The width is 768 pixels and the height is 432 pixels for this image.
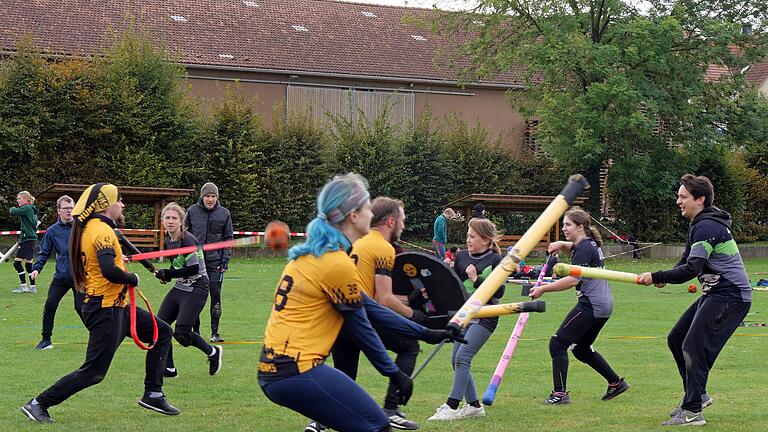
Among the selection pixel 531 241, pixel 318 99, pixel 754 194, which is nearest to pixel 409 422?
pixel 531 241

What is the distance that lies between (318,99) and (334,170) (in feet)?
20.1

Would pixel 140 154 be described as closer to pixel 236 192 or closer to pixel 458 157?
pixel 236 192

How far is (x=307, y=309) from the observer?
560cm

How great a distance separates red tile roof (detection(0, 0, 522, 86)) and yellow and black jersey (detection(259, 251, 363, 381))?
3273cm

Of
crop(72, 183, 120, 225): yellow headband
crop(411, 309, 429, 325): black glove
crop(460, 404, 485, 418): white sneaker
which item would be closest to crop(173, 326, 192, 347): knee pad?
crop(72, 183, 120, 225): yellow headband

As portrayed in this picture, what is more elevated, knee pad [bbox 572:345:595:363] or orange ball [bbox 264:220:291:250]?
orange ball [bbox 264:220:291:250]

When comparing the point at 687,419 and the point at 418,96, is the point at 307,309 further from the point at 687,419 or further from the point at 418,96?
the point at 418,96

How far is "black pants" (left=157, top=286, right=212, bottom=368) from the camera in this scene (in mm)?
10938

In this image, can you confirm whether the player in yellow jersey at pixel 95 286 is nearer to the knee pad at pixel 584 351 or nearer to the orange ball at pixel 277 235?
the orange ball at pixel 277 235

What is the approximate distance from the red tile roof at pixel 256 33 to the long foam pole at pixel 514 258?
32467 mm

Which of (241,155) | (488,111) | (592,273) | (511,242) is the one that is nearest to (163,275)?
(592,273)

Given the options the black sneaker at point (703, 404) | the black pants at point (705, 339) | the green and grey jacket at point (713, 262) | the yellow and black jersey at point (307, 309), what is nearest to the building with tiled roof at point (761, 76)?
the black sneaker at point (703, 404)

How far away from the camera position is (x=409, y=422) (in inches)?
329

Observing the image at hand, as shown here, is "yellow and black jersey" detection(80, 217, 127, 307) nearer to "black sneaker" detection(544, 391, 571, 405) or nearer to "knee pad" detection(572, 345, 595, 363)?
"black sneaker" detection(544, 391, 571, 405)
